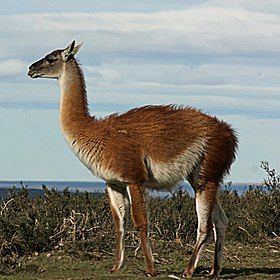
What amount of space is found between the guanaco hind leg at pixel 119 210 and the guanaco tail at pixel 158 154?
12 centimetres

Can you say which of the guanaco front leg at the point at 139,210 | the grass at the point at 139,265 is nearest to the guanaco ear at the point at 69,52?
the guanaco front leg at the point at 139,210

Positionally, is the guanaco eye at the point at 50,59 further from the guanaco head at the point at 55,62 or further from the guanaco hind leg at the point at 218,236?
the guanaco hind leg at the point at 218,236

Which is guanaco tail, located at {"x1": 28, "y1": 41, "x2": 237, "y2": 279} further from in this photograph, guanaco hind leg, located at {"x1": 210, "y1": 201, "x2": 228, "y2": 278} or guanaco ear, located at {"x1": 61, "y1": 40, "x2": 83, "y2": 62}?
guanaco ear, located at {"x1": 61, "y1": 40, "x2": 83, "y2": 62}

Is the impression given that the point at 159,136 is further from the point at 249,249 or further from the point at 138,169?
the point at 249,249

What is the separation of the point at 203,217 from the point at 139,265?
184 cm

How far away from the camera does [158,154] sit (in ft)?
37.2

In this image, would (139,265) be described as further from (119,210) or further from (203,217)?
(203,217)

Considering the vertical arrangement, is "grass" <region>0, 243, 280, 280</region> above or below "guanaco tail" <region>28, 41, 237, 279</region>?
below

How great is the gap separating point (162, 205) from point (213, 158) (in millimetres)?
5314

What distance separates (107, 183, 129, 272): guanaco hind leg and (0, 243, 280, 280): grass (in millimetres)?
204

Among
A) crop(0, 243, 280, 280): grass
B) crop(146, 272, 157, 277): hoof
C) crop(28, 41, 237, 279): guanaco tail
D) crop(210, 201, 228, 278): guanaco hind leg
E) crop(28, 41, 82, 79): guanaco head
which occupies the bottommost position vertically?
crop(0, 243, 280, 280): grass

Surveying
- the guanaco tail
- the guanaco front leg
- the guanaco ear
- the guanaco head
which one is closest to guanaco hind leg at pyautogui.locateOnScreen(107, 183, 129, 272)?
the guanaco tail

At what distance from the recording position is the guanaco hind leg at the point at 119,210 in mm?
11859

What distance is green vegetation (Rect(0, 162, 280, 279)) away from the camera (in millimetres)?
12539
